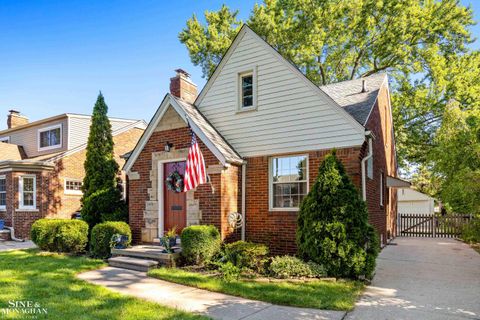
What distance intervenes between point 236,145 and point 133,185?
3.65 metres

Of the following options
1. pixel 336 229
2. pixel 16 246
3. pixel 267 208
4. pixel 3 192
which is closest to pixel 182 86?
pixel 267 208

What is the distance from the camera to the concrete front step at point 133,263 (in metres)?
8.10

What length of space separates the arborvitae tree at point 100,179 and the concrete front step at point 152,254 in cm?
231

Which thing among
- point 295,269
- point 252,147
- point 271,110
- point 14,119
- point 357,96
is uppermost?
point 14,119

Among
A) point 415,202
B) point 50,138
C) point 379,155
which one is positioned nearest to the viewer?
point 379,155

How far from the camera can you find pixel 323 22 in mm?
23234

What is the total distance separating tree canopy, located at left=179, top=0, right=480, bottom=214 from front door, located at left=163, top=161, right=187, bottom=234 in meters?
16.5

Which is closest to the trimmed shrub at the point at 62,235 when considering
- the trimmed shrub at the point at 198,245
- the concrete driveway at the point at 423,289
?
the trimmed shrub at the point at 198,245

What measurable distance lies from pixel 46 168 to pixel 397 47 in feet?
74.0

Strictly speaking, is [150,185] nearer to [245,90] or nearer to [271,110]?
[245,90]

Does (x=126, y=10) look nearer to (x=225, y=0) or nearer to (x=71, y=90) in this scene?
(x=71, y=90)

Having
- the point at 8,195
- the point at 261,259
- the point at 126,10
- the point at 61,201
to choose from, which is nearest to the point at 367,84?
the point at 261,259

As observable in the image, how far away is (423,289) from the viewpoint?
6688mm

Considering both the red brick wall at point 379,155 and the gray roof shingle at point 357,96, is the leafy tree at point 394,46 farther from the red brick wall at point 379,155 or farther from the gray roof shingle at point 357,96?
the gray roof shingle at point 357,96
